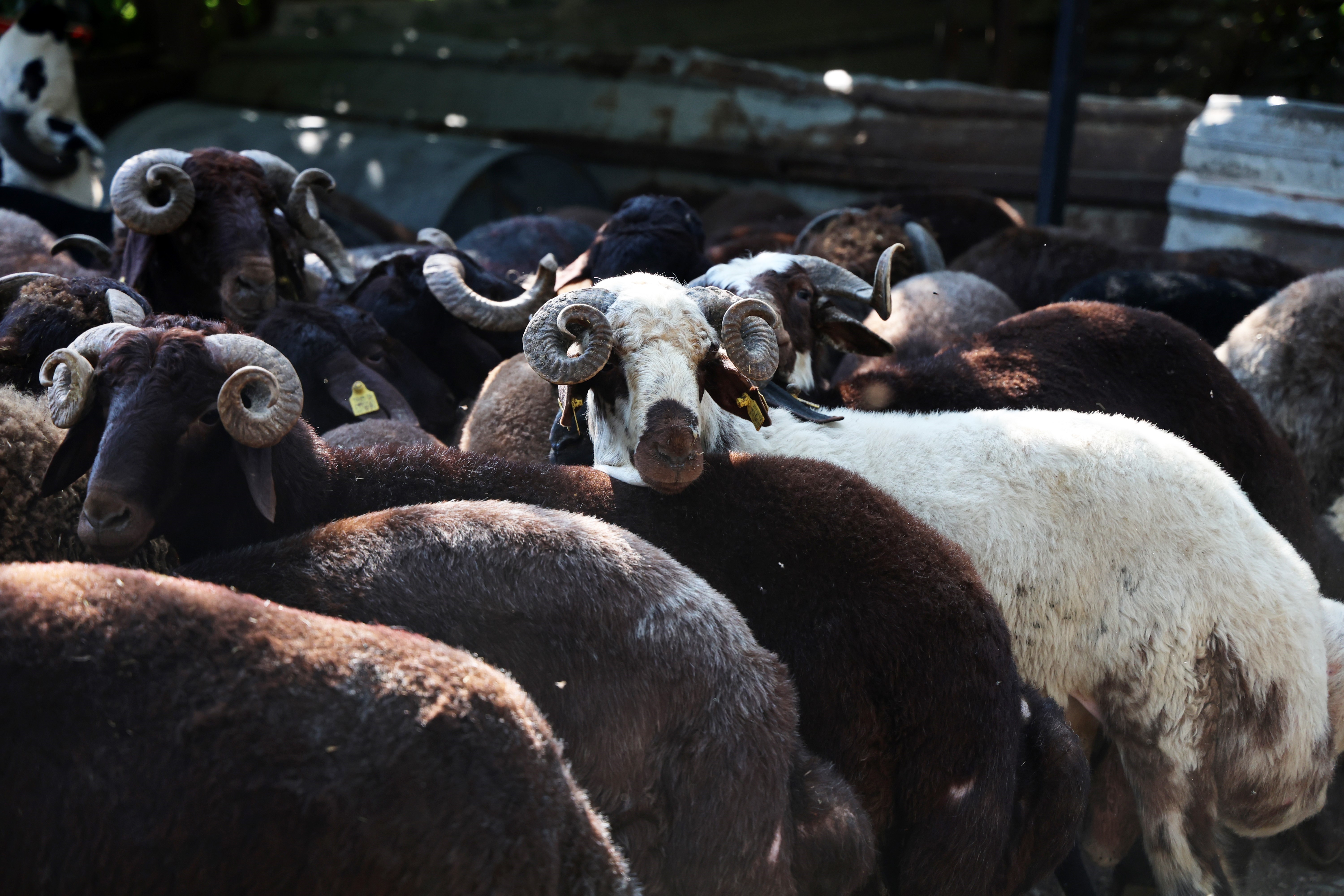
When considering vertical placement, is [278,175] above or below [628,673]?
above

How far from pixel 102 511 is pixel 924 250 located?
502cm

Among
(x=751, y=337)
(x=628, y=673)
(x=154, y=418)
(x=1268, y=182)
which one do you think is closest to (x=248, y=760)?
(x=628, y=673)

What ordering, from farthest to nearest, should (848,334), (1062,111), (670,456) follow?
(1062,111), (848,334), (670,456)

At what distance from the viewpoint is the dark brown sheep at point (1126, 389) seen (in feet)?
14.1

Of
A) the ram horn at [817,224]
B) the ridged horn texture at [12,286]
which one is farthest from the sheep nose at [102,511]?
the ram horn at [817,224]

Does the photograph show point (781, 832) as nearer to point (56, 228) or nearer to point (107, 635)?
point (107, 635)

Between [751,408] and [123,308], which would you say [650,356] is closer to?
[751,408]

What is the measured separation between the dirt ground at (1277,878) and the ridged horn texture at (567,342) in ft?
7.06

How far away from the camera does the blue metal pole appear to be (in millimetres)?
7223

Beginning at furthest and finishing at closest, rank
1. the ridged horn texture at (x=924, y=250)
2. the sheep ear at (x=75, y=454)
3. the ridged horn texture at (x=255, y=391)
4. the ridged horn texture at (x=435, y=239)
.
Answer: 1. the ridged horn texture at (x=924, y=250)
2. the ridged horn texture at (x=435, y=239)
3. the sheep ear at (x=75, y=454)
4. the ridged horn texture at (x=255, y=391)

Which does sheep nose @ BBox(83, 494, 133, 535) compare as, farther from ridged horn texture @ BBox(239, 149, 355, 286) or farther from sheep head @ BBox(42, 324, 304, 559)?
ridged horn texture @ BBox(239, 149, 355, 286)

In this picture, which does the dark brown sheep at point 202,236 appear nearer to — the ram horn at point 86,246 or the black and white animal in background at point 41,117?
the ram horn at point 86,246

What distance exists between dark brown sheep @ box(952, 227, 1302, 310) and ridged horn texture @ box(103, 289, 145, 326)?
4607mm

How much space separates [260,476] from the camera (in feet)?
9.36
